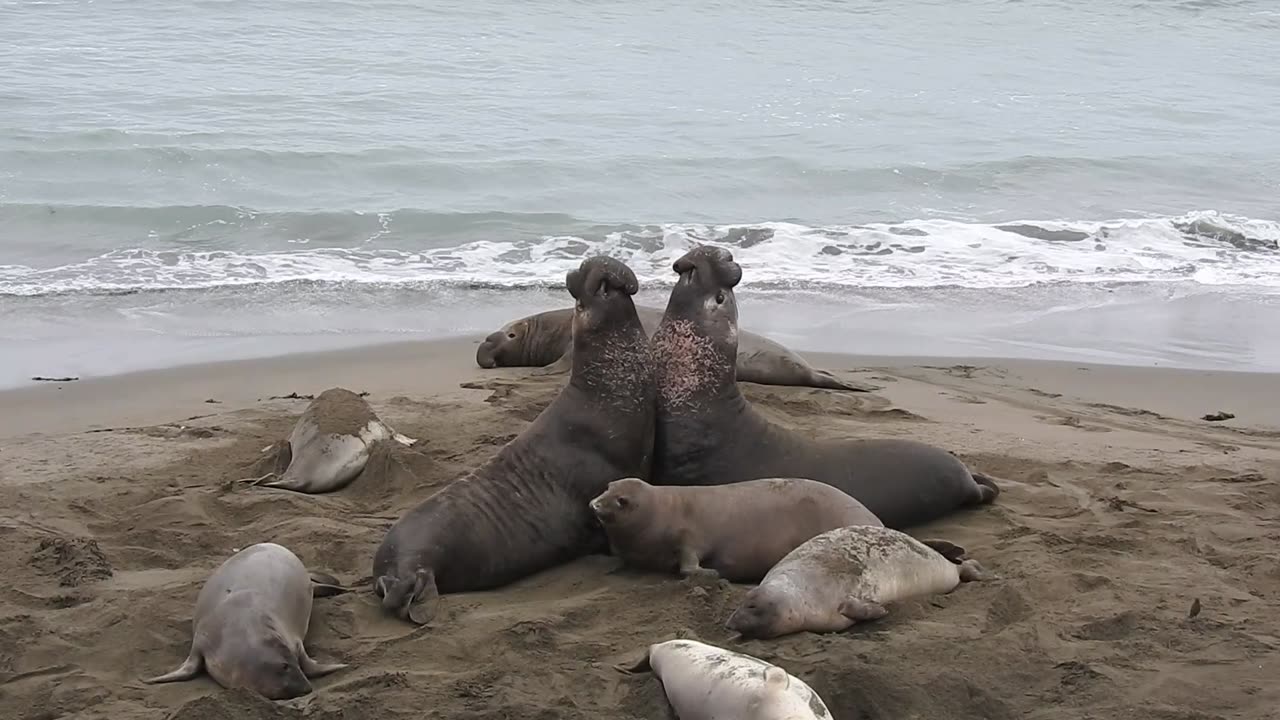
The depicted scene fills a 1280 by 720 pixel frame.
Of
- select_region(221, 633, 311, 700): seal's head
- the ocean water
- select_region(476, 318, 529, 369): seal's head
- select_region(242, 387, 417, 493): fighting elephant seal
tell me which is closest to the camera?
select_region(221, 633, 311, 700): seal's head

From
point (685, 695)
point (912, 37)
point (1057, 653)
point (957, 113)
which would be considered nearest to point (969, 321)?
point (1057, 653)

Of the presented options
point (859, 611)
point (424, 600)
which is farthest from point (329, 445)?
point (859, 611)

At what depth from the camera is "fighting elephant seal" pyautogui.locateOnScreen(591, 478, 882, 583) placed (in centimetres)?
488

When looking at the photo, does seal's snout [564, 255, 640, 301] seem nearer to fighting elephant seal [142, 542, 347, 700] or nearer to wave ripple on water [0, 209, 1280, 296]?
fighting elephant seal [142, 542, 347, 700]

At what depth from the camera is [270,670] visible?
3898mm

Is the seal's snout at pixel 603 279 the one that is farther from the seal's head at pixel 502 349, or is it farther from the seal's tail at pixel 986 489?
the seal's head at pixel 502 349

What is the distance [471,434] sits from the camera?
6746 millimetres

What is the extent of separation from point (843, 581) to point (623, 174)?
469 inches

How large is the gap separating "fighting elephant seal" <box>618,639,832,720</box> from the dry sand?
0.10 m

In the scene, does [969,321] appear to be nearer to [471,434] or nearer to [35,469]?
[471,434]

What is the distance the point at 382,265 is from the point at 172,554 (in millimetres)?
6793

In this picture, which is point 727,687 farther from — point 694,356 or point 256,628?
point 694,356

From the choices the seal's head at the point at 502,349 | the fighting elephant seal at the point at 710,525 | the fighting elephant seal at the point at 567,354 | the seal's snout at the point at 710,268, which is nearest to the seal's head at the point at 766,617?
the fighting elephant seal at the point at 710,525

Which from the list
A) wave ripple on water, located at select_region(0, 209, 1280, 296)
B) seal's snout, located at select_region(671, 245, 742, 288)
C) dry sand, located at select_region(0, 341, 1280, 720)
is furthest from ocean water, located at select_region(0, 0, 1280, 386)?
seal's snout, located at select_region(671, 245, 742, 288)
